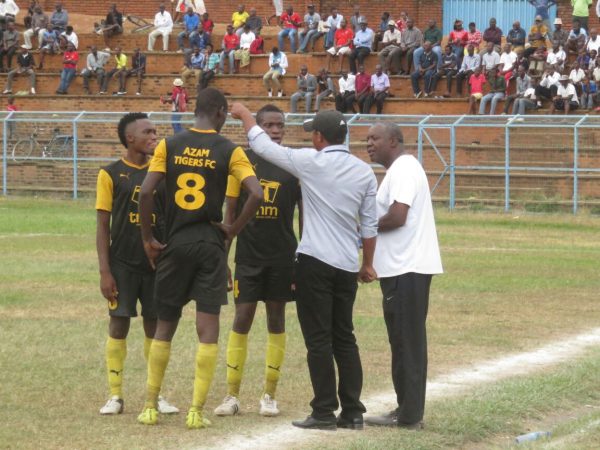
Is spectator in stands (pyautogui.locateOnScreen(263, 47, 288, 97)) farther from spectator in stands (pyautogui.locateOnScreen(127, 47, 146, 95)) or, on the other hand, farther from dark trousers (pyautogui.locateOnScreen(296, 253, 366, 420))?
dark trousers (pyautogui.locateOnScreen(296, 253, 366, 420))

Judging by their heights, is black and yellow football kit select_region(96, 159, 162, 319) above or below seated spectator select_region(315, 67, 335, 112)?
below

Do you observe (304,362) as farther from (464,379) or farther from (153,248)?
(153,248)

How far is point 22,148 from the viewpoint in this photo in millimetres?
36625

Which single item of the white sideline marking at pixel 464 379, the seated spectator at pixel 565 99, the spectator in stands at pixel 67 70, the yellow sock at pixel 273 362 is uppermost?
the spectator in stands at pixel 67 70

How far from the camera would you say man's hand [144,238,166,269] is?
846 centimetres

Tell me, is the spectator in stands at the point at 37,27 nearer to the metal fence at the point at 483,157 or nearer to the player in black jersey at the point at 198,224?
the metal fence at the point at 483,157

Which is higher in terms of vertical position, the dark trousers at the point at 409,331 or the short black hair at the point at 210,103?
the short black hair at the point at 210,103

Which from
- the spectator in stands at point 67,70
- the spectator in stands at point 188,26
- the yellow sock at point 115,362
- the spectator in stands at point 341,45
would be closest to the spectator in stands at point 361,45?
the spectator in stands at point 341,45

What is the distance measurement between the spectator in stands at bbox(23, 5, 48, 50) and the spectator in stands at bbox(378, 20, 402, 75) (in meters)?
11.1

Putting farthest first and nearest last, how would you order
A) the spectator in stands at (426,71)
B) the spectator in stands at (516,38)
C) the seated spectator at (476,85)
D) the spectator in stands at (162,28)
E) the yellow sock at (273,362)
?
the spectator in stands at (162,28), the spectator in stands at (516,38), the spectator in stands at (426,71), the seated spectator at (476,85), the yellow sock at (273,362)

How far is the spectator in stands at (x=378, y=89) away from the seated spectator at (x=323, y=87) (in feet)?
4.53

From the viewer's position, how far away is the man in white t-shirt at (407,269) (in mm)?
8570

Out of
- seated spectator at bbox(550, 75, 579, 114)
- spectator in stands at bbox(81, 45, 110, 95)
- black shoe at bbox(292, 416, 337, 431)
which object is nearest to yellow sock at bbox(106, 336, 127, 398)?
black shoe at bbox(292, 416, 337, 431)

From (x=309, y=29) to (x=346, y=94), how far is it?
205 inches
